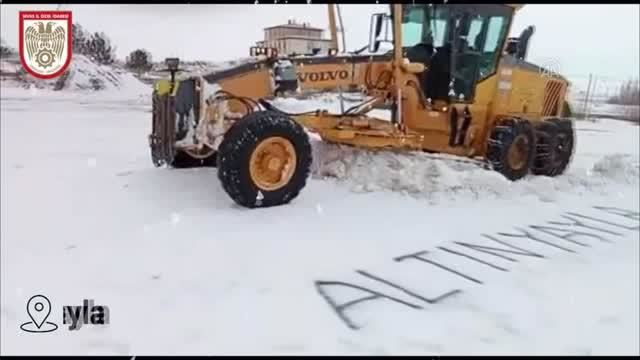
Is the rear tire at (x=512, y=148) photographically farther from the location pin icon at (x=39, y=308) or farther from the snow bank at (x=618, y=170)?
the location pin icon at (x=39, y=308)

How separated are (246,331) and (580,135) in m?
12.3

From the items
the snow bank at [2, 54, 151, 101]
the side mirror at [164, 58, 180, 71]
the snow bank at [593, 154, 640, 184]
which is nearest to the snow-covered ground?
the snow bank at [593, 154, 640, 184]

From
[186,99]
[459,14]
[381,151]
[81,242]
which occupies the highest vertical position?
[459,14]

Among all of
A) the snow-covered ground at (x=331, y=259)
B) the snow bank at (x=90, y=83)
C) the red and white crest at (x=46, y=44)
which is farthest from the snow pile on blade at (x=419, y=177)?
the snow bank at (x=90, y=83)

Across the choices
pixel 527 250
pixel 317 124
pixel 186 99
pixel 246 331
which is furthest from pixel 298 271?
pixel 317 124

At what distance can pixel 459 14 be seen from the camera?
6281 mm

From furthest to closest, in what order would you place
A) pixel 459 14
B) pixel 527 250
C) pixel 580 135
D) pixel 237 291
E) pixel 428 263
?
1. pixel 580 135
2. pixel 459 14
3. pixel 527 250
4. pixel 428 263
5. pixel 237 291

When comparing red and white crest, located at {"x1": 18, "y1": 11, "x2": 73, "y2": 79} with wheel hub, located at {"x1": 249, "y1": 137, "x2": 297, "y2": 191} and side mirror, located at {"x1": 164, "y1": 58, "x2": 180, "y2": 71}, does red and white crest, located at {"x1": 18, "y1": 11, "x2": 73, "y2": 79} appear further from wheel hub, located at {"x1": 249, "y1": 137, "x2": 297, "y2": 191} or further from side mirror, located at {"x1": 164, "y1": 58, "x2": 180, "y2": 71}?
wheel hub, located at {"x1": 249, "y1": 137, "x2": 297, "y2": 191}

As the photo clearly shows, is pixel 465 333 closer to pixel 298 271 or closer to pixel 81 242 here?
pixel 298 271

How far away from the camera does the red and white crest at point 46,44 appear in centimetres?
500

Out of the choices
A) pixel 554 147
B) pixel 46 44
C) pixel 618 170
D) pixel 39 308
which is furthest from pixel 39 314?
pixel 618 170

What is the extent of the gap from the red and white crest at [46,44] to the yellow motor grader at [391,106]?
1017mm

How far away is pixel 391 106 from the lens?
6.15m

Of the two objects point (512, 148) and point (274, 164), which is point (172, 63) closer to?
point (274, 164)
